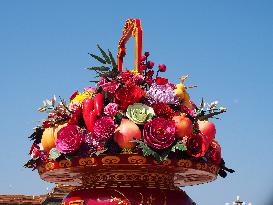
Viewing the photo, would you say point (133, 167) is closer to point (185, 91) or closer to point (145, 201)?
point (145, 201)

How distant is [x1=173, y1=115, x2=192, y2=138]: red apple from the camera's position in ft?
18.5

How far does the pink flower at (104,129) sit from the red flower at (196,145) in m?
0.76

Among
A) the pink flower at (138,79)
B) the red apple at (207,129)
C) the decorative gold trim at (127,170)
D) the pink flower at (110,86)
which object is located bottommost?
the decorative gold trim at (127,170)

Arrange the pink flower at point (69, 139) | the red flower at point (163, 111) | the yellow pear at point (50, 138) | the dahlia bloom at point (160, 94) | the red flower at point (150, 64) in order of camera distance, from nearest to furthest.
A: 1. the pink flower at point (69, 139)
2. the red flower at point (163, 111)
3. the dahlia bloom at point (160, 94)
4. the yellow pear at point (50, 138)
5. the red flower at point (150, 64)

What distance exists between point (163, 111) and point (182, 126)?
0.87 ft

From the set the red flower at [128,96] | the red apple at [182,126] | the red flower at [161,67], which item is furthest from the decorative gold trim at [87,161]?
the red flower at [161,67]

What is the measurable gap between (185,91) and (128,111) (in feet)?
2.77

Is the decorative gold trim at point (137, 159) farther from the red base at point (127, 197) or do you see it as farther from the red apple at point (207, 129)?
the red apple at point (207, 129)

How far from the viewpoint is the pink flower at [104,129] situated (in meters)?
5.57

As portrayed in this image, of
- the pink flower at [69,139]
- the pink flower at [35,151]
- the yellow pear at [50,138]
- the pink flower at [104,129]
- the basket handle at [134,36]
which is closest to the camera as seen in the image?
the pink flower at [104,129]

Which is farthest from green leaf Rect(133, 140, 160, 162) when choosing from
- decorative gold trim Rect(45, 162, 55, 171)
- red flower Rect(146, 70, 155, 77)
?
decorative gold trim Rect(45, 162, 55, 171)

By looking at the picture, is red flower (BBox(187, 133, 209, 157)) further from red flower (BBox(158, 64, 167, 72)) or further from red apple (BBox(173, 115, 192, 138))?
red flower (BBox(158, 64, 167, 72))

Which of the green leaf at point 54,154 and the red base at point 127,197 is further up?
the green leaf at point 54,154

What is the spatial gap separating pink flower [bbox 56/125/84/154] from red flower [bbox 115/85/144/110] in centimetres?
51
